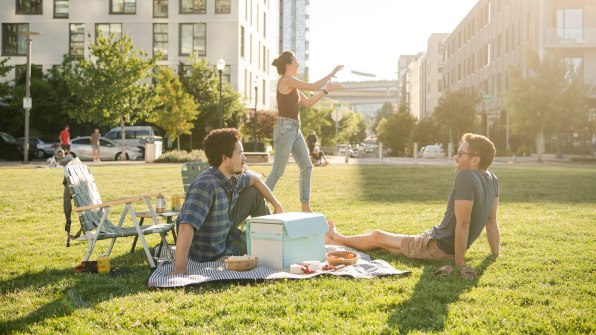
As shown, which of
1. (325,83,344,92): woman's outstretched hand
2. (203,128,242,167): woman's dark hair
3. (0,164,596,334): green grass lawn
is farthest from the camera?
(325,83,344,92): woman's outstretched hand

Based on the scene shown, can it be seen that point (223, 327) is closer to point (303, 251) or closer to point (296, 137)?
point (303, 251)

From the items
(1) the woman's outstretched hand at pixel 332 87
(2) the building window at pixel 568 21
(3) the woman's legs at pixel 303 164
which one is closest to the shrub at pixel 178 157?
(3) the woman's legs at pixel 303 164

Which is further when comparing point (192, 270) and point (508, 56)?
point (508, 56)

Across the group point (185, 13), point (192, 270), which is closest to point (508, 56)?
point (185, 13)

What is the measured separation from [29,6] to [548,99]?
36108mm

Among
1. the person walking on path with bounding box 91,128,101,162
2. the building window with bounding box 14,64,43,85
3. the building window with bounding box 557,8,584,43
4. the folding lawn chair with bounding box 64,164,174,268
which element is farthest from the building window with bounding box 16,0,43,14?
the folding lawn chair with bounding box 64,164,174,268

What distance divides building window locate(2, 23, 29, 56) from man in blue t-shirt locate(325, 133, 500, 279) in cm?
4682

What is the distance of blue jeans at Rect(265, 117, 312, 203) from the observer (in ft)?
28.5

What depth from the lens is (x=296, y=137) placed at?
8805mm

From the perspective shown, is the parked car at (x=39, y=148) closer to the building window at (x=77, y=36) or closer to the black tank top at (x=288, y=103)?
the building window at (x=77, y=36)

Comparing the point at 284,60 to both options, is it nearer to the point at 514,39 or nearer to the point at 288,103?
the point at 288,103

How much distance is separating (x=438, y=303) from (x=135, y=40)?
4644 cm

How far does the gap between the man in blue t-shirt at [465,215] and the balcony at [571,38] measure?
38.4m

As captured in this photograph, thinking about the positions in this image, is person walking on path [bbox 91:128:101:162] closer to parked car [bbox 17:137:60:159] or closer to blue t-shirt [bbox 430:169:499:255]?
parked car [bbox 17:137:60:159]
